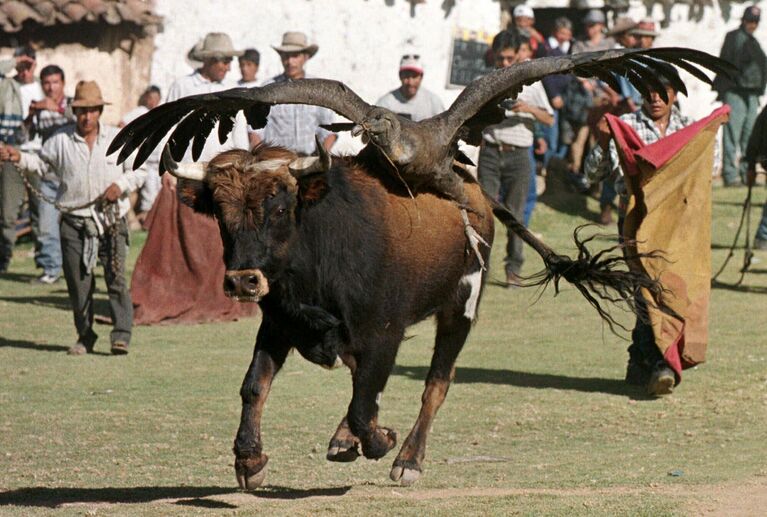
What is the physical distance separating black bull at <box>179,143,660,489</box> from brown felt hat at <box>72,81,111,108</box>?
4.61m

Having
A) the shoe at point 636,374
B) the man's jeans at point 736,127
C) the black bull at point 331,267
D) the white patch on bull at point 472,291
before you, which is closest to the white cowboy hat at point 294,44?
the shoe at point 636,374

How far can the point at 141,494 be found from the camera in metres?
8.30

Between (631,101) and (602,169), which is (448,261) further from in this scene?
(631,101)

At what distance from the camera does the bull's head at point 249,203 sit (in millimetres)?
7668

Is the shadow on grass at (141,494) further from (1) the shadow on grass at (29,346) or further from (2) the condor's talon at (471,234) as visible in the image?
(1) the shadow on grass at (29,346)

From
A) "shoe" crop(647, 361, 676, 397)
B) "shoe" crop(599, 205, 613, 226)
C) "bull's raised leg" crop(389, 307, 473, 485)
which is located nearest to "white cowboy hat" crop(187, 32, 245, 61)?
"shoe" crop(647, 361, 676, 397)

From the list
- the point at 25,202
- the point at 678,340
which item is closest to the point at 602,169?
the point at 678,340

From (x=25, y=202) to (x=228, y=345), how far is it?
667 centimetres

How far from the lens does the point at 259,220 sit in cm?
777

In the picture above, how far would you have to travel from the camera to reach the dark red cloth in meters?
15.0

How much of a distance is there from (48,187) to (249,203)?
10757 mm

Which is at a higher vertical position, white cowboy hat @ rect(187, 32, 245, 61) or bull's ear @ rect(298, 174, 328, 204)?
bull's ear @ rect(298, 174, 328, 204)

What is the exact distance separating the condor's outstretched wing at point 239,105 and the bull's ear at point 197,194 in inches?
13.3

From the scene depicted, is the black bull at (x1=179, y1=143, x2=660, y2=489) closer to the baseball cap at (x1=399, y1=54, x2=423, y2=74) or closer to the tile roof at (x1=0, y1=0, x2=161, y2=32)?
the baseball cap at (x1=399, y1=54, x2=423, y2=74)
